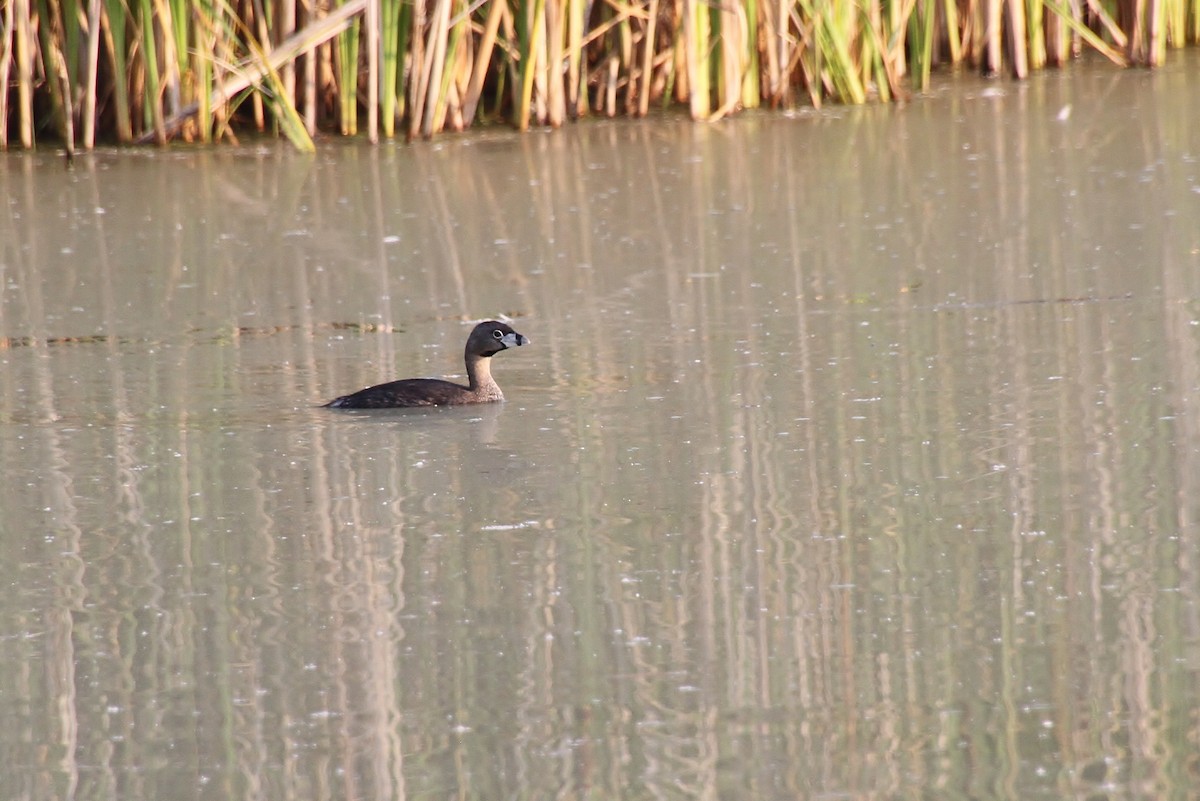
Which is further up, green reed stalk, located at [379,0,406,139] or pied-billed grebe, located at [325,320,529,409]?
green reed stalk, located at [379,0,406,139]

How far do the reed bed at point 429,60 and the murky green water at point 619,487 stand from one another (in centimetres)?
79

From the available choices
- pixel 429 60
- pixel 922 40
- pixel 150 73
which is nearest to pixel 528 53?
pixel 429 60

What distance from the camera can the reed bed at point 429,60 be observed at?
30.0ft

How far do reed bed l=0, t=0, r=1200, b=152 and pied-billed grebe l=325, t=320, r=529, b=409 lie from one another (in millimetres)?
3542

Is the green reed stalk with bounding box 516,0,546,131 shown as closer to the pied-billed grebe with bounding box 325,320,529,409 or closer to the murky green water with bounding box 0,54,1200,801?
the murky green water with bounding box 0,54,1200,801

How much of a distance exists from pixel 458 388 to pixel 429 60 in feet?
13.0

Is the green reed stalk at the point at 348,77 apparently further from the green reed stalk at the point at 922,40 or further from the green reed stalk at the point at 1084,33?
the green reed stalk at the point at 1084,33

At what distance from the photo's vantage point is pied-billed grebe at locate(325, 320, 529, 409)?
5.38 meters

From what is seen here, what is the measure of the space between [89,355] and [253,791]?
350cm

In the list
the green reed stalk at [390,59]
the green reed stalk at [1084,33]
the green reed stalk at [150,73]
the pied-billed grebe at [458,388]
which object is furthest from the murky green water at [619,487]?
the green reed stalk at [1084,33]

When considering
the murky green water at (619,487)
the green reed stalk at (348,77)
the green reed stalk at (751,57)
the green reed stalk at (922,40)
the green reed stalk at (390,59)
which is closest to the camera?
the murky green water at (619,487)

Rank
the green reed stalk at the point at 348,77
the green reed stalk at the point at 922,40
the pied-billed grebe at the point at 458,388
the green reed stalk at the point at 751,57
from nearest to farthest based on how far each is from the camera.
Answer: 1. the pied-billed grebe at the point at 458,388
2. the green reed stalk at the point at 348,77
3. the green reed stalk at the point at 751,57
4. the green reed stalk at the point at 922,40

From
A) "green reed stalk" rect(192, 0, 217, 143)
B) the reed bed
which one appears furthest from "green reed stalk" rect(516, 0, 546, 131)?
"green reed stalk" rect(192, 0, 217, 143)

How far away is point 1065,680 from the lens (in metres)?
3.24
